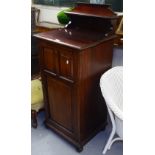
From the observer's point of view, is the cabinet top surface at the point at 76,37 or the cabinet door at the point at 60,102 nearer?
the cabinet top surface at the point at 76,37

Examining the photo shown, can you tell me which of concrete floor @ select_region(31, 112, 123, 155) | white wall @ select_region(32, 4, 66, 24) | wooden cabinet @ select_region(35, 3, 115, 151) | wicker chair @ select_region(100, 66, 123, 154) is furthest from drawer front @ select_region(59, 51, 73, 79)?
white wall @ select_region(32, 4, 66, 24)

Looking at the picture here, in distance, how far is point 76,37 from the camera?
69.8 inches

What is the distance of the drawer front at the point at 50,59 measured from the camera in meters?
1.77

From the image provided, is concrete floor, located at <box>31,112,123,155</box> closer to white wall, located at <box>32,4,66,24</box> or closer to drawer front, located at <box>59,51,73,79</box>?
drawer front, located at <box>59,51,73,79</box>

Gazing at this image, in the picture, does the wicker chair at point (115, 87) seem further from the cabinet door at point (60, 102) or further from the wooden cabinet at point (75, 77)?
the cabinet door at point (60, 102)

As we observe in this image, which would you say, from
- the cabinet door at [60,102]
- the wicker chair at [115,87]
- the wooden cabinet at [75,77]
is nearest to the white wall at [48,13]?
→ the wooden cabinet at [75,77]

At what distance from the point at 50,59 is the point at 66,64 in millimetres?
212

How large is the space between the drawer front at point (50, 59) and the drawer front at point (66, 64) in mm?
64

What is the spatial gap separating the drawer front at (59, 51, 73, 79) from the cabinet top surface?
0.27ft
